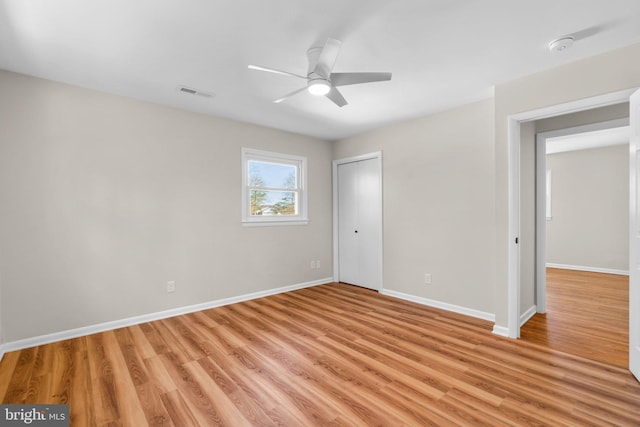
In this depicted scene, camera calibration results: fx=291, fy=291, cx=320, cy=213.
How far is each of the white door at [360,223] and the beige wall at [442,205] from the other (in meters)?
0.20

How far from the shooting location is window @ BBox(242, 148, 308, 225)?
430 centimetres

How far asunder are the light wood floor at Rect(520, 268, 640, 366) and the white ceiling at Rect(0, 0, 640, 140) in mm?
2556

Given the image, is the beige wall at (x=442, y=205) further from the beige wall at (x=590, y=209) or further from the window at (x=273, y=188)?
the beige wall at (x=590, y=209)

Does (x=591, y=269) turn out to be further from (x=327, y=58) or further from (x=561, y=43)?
(x=327, y=58)

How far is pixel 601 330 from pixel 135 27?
5006 mm

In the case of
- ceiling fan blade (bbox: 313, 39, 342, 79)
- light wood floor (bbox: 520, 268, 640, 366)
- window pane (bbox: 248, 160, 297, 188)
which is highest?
ceiling fan blade (bbox: 313, 39, 342, 79)

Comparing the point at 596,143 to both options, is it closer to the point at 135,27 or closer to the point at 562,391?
the point at 562,391

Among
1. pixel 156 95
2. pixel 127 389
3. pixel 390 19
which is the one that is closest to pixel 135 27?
pixel 156 95

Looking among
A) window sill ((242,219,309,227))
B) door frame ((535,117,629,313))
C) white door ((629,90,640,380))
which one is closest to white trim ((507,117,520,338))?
white door ((629,90,640,380))

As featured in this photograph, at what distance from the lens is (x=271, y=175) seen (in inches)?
181

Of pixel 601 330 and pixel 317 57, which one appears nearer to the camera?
pixel 317 57

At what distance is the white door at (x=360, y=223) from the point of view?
4.64 metres

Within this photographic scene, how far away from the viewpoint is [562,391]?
201 centimetres

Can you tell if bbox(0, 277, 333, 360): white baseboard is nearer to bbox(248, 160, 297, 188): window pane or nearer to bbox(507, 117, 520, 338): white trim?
bbox(248, 160, 297, 188): window pane
